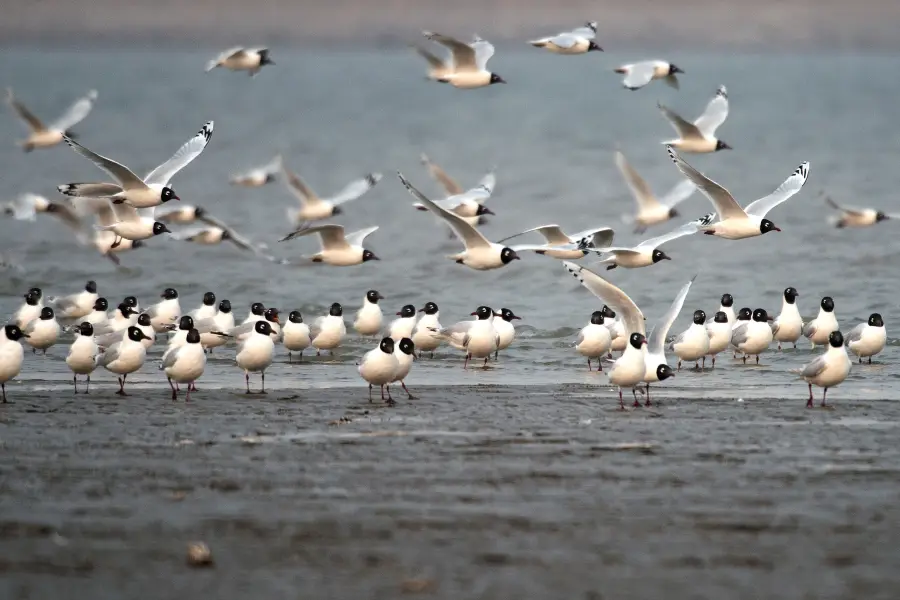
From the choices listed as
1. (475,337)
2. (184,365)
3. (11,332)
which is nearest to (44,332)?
(11,332)

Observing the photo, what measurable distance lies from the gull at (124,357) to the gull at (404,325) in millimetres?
3930

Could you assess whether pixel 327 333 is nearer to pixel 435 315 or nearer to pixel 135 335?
pixel 435 315

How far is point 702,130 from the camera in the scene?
20922mm

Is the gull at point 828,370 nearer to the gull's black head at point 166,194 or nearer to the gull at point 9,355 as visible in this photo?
the gull at point 9,355

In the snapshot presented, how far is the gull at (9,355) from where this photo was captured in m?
13.5

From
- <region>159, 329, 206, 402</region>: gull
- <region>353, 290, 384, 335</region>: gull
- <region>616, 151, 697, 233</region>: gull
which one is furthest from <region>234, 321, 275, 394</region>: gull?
<region>616, 151, 697, 233</region>: gull

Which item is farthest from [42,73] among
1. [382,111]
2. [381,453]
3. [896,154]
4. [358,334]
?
[381,453]

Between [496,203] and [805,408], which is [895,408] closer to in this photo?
[805,408]

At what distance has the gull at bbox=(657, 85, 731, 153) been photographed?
64.4 ft

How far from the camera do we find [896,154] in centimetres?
5334

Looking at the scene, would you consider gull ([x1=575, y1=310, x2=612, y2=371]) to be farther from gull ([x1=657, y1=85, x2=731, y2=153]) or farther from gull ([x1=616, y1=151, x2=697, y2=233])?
gull ([x1=616, y1=151, x2=697, y2=233])

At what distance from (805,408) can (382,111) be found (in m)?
75.7

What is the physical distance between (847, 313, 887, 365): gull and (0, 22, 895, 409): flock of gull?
1 cm

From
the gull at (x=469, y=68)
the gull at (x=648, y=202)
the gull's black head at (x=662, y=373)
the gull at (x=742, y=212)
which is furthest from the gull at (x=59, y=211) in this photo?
Answer: the gull's black head at (x=662, y=373)
